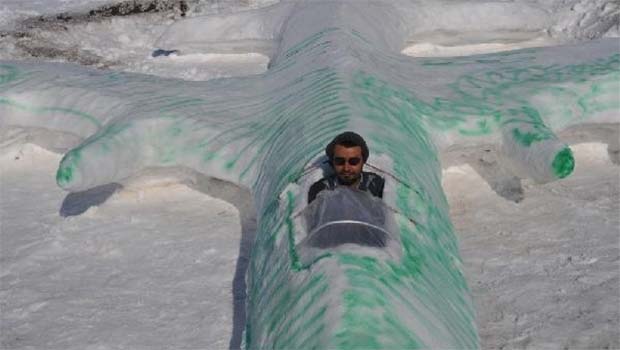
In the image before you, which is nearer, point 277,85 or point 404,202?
point 404,202

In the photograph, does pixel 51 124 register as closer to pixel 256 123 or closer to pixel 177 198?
pixel 177 198

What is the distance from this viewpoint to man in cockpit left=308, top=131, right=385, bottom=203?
403cm

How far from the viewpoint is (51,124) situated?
6207 millimetres

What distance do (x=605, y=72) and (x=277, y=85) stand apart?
7.34 feet

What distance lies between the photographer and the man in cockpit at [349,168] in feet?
13.2

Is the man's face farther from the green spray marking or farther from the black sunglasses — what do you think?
the green spray marking

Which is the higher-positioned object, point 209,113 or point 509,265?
point 209,113

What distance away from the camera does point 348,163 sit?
159 inches

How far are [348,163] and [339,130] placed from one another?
66cm

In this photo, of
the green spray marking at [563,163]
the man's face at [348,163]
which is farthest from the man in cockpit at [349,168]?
the green spray marking at [563,163]

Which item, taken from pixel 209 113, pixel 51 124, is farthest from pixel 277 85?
pixel 51 124

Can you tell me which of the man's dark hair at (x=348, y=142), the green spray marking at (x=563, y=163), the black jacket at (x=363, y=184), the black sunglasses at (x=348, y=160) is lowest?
the black jacket at (x=363, y=184)

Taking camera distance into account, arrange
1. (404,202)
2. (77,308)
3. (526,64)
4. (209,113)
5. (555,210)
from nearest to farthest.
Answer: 1. (404,202)
2. (77,308)
3. (555,210)
4. (209,113)
5. (526,64)

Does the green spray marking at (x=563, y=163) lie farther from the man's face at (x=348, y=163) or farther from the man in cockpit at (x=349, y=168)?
the man's face at (x=348, y=163)
